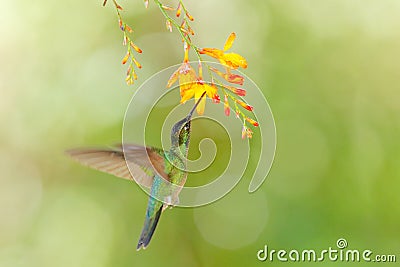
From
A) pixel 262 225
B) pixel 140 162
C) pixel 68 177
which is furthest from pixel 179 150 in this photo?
pixel 68 177

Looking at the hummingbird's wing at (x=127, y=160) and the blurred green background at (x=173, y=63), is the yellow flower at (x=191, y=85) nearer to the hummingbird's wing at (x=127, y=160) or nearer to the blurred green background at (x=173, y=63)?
the hummingbird's wing at (x=127, y=160)

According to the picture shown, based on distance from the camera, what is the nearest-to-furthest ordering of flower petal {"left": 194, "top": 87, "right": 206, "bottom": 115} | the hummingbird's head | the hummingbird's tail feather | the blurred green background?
flower petal {"left": 194, "top": 87, "right": 206, "bottom": 115} < the hummingbird's head < the hummingbird's tail feather < the blurred green background

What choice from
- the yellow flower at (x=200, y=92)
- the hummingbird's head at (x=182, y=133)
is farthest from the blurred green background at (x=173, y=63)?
the yellow flower at (x=200, y=92)

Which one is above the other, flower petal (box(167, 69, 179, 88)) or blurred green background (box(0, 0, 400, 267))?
blurred green background (box(0, 0, 400, 267))

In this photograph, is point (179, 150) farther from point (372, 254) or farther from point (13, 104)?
point (13, 104)

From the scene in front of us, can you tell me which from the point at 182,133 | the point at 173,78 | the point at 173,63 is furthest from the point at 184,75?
the point at 173,63

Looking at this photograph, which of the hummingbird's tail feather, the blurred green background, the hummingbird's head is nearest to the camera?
the hummingbird's head

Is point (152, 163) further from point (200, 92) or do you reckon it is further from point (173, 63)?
point (173, 63)

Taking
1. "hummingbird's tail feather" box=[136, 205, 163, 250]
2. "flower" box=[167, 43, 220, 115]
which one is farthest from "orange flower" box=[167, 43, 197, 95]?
"hummingbird's tail feather" box=[136, 205, 163, 250]

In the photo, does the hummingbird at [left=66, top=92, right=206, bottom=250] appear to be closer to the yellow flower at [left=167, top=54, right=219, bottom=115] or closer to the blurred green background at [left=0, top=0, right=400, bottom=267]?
the yellow flower at [left=167, top=54, right=219, bottom=115]
